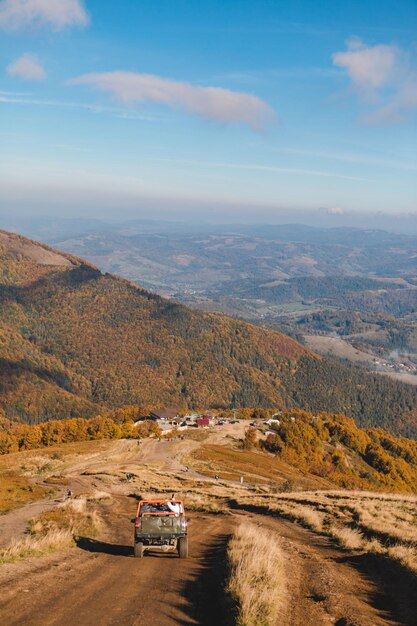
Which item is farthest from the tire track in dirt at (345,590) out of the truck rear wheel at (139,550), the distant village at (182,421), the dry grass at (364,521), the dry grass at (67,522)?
the distant village at (182,421)

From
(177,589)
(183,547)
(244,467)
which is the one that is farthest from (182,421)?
(177,589)

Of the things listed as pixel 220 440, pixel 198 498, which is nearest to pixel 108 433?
pixel 220 440

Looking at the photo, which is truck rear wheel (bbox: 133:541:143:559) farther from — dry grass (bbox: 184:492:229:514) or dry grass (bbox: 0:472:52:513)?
dry grass (bbox: 0:472:52:513)

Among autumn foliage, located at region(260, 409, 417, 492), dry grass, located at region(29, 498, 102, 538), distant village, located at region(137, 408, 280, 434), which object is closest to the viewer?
dry grass, located at region(29, 498, 102, 538)

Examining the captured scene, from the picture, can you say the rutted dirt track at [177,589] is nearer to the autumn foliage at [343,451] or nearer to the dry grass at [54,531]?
the dry grass at [54,531]

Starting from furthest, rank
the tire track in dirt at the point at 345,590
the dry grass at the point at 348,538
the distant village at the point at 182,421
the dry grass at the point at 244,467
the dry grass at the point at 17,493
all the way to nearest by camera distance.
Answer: the distant village at the point at 182,421 → the dry grass at the point at 244,467 → the dry grass at the point at 17,493 → the dry grass at the point at 348,538 → the tire track in dirt at the point at 345,590

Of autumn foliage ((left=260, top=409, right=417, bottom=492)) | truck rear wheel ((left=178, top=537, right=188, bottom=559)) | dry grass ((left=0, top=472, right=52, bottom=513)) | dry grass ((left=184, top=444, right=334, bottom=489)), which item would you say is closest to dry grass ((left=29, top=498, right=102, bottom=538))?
dry grass ((left=0, top=472, right=52, bottom=513))

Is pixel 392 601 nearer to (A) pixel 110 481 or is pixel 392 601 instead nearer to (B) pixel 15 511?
(B) pixel 15 511
